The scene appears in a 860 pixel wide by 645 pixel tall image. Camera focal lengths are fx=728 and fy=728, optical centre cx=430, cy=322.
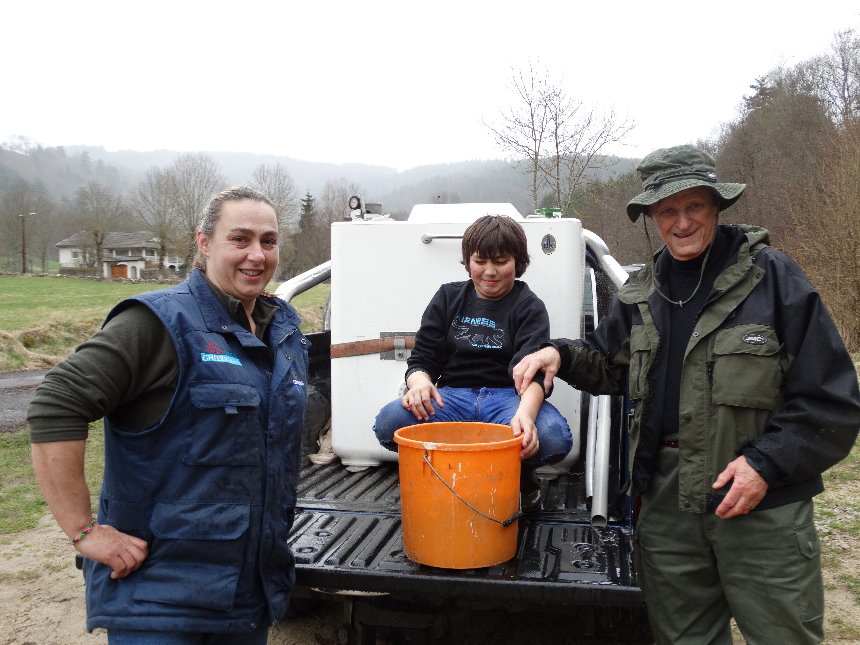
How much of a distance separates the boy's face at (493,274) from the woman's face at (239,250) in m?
1.26

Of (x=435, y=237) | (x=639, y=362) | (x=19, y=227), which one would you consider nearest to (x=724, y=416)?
(x=639, y=362)

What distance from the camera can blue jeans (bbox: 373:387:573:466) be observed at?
2.99 meters

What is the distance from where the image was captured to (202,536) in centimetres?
198

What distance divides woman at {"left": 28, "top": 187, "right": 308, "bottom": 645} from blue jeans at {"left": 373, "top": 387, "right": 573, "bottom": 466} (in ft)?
3.39

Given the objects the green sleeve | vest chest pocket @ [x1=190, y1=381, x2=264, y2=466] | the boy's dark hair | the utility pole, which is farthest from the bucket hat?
the utility pole

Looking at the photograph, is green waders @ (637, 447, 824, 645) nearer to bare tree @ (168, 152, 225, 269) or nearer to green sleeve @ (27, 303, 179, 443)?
green sleeve @ (27, 303, 179, 443)

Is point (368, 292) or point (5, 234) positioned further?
point (5, 234)

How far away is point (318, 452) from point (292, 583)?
2143mm

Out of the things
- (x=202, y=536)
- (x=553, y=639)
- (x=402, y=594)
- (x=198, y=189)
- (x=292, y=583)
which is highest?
(x=198, y=189)

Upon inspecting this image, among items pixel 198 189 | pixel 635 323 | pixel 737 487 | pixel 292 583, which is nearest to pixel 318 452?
pixel 292 583

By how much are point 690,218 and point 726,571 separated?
1.16m

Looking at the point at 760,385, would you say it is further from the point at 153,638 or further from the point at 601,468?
the point at 153,638

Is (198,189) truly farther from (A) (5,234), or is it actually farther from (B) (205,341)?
(B) (205,341)

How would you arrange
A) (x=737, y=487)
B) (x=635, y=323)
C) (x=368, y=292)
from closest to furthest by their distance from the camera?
(x=737, y=487), (x=635, y=323), (x=368, y=292)
